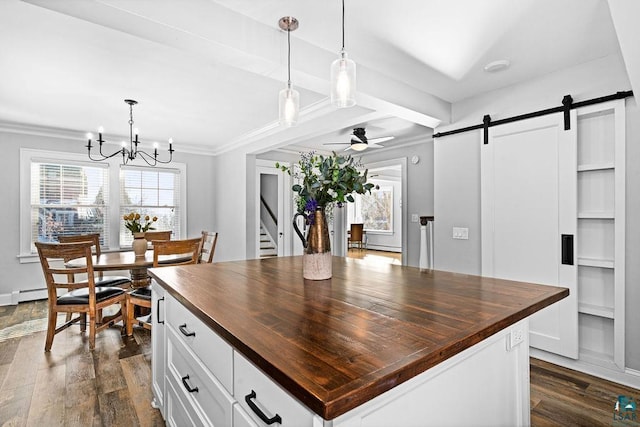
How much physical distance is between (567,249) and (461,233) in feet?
3.04

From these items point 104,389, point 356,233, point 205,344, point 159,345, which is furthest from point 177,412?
point 356,233

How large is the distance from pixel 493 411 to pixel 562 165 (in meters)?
2.30

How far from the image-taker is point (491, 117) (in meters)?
3.21

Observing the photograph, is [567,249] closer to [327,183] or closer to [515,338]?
[515,338]

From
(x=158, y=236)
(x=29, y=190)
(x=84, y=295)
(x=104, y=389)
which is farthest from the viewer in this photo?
(x=29, y=190)

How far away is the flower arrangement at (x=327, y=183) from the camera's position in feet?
5.32

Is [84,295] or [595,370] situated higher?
[84,295]

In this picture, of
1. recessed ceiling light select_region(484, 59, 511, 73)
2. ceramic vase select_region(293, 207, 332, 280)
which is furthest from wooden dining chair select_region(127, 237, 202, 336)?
recessed ceiling light select_region(484, 59, 511, 73)

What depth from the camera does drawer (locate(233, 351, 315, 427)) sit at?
747 millimetres

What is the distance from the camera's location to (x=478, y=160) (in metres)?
3.32

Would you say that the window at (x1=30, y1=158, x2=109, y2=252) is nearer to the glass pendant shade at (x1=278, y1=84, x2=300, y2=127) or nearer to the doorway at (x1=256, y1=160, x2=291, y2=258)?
the doorway at (x1=256, y1=160, x2=291, y2=258)

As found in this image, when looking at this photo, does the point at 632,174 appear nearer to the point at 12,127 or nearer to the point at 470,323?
the point at 470,323

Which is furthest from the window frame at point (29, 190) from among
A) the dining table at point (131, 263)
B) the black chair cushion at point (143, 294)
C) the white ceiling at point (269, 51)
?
the black chair cushion at point (143, 294)

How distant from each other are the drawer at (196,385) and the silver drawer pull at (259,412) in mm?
165
